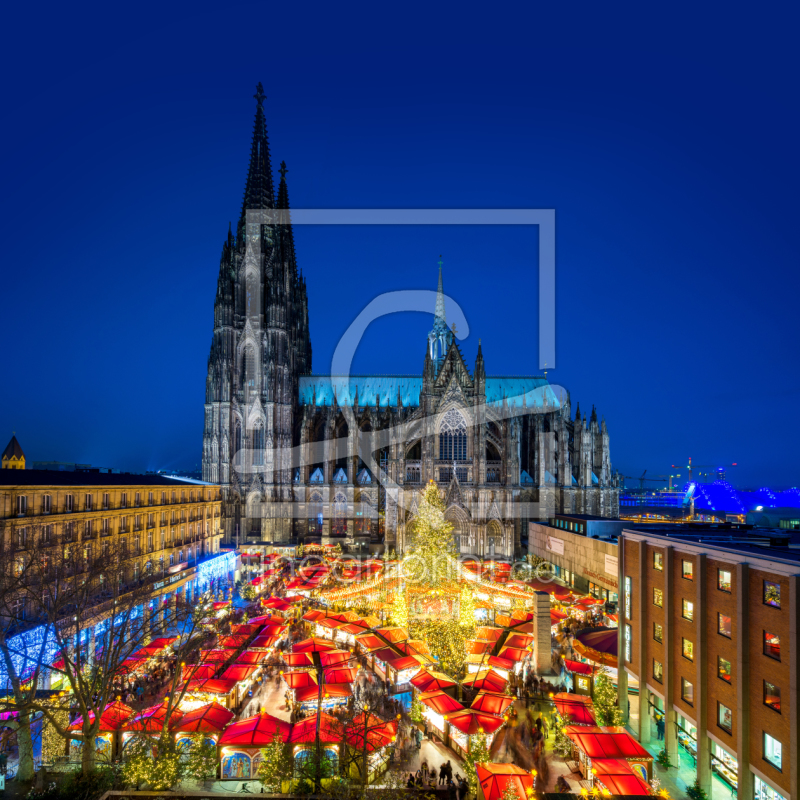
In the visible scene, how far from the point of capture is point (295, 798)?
43.1 feet

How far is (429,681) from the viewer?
21.6 metres

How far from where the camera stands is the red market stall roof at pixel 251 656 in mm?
24109

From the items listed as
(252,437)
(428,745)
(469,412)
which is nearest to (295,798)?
(428,745)

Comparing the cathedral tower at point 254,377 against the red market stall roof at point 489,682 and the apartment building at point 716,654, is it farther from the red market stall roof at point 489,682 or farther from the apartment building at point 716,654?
the apartment building at point 716,654

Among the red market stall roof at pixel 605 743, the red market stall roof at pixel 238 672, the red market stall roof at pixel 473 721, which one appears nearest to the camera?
the red market stall roof at pixel 605 743

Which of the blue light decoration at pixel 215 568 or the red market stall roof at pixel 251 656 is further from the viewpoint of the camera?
the blue light decoration at pixel 215 568

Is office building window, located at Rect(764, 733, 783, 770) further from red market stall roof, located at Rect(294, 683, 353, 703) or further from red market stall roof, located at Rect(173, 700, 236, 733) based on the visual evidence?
red market stall roof, located at Rect(173, 700, 236, 733)

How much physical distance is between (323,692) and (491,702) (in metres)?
7.31

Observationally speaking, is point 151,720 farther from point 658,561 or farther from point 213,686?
point 658,561

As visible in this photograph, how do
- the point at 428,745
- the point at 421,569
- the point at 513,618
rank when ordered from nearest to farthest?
the point at 428,745 → the point at 421,569 → the point at 513,618

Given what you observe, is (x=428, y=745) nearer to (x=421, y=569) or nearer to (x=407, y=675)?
(x=407, y=675)

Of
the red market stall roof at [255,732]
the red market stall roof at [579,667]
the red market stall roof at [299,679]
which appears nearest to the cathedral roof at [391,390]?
the red market stall roof at [579,667]

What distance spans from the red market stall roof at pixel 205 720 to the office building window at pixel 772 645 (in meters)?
19.0

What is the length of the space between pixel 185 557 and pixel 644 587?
3864 centimetres
